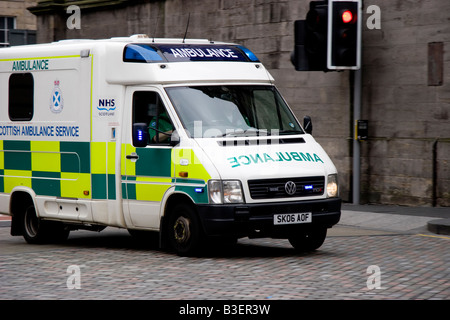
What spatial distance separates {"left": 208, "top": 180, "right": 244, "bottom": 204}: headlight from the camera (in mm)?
10805

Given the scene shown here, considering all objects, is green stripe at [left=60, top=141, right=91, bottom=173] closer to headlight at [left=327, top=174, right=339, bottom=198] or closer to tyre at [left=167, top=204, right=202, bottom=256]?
tyre at [left=167, top=204, right=202, bottom=256]

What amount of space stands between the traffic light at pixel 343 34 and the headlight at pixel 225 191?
526cm

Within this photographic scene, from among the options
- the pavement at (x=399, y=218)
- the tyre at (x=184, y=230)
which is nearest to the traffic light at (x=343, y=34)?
the pavement at (x=399, y=218)

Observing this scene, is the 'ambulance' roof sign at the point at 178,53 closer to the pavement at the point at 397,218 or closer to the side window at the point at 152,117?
the side window at the point at 152,117

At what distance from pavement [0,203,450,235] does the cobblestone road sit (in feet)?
2.33

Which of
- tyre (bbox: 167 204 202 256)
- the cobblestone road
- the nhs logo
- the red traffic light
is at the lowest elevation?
the cobblestone road

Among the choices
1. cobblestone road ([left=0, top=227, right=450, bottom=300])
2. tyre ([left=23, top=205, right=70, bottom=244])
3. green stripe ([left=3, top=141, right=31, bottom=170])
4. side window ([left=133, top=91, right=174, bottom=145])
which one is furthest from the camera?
tyre ([left=23, top=205, right=70, bottom=244])

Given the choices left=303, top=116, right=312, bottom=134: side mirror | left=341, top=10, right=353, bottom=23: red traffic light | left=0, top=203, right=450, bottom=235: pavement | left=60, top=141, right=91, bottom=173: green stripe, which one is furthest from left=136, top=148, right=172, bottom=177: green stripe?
left=341, top=10, right=353, bottom=23: red traffic light

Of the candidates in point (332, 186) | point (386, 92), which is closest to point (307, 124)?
point (332, 186)

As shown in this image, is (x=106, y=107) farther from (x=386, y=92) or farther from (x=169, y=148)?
(x=386, y=92)

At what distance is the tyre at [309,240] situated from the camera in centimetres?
1180

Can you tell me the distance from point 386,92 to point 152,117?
285 inches

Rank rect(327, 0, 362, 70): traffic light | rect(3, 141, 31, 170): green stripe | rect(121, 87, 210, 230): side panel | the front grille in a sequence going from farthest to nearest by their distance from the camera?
rect(327, 0, 362, 70): traffic light < rect(3, 141, 31, 170): green stripe < rect(121, 87, 210, 230): side panel < the front grille
